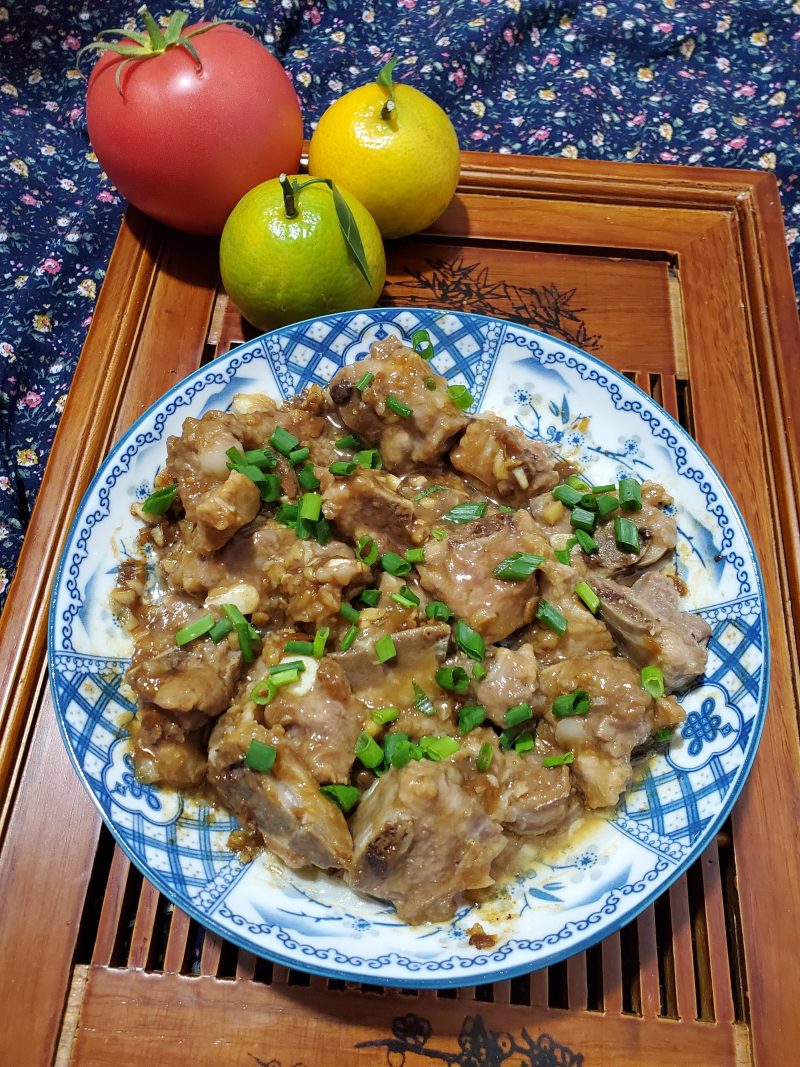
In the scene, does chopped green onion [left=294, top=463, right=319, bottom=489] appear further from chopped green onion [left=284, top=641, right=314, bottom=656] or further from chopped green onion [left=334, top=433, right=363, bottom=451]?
chopped green onion [left=284, top=641, right=314, bottom=656]

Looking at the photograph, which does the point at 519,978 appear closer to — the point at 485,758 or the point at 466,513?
the point at 485,758

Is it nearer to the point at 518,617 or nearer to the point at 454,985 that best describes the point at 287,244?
the point at 518,617

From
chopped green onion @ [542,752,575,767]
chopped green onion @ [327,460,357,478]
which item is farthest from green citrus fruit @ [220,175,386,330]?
chopped green onion @ [542,752,575,767]

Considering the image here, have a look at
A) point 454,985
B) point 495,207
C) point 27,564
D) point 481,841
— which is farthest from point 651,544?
point 27,564

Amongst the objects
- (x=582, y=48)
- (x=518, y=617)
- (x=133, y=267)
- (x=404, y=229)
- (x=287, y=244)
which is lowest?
(x=518, y=617)

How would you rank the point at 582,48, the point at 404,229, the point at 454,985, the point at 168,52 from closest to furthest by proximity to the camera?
the point at 454,985 < the point at 168,52 < the point at 404,229 < the point at 582,48

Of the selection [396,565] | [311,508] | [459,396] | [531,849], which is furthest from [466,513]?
Result: [531,849]
